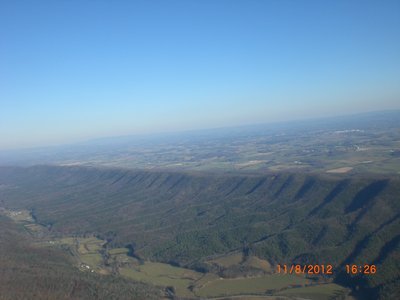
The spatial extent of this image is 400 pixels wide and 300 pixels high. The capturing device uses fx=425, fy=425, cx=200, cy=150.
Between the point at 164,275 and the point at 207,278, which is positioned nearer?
the point at 207,278

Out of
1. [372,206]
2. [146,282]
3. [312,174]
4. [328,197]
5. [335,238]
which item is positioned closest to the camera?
Result: [146,282]

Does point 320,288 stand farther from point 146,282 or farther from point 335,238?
point 146,282

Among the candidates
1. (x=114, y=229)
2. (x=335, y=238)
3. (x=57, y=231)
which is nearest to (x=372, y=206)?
(x=335, y=238)

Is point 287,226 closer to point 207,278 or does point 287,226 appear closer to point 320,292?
point 207,278

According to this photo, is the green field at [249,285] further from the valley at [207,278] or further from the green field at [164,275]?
the green field at [164,275]

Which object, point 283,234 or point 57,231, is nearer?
point 283,234

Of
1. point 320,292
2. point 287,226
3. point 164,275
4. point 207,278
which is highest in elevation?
point 287,226
